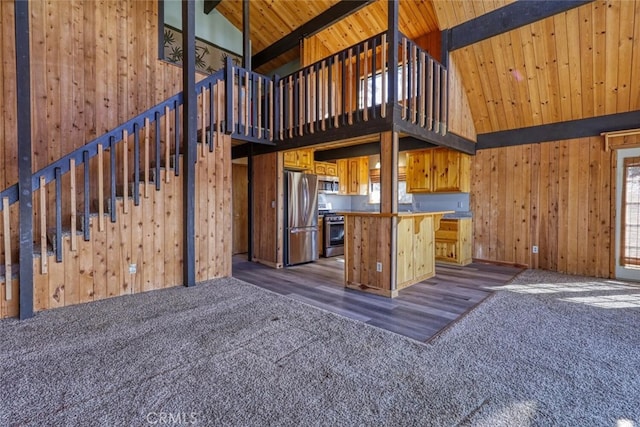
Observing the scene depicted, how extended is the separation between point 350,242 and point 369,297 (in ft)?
2.59

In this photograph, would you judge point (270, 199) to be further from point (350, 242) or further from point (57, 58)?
point (57, 58)

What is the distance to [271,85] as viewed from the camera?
511 cm

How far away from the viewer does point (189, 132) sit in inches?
157

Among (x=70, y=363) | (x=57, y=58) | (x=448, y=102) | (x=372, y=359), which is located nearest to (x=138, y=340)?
(x=70, y=363)

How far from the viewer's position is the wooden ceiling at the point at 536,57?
13.0 feet

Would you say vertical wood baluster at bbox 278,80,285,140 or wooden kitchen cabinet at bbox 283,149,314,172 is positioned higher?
vertical wood baluster at bbox 278,80,285,140

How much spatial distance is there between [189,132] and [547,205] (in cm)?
555

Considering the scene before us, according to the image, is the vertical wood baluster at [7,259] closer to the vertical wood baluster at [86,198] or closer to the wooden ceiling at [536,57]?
the vertical wood baluster at [86,198]

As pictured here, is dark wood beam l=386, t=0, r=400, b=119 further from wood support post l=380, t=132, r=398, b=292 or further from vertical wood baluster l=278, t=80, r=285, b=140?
vertical wood baluster l=278, t=80, r=285, b=140

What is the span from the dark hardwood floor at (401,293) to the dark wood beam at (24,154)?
7.71 ft

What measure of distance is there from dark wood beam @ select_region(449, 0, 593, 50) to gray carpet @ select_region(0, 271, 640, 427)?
3612mm

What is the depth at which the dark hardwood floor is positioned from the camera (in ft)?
9.71

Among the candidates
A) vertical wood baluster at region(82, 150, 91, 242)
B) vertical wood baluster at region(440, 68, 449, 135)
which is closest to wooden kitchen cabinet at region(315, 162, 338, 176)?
vertical wood baluster at region(440, 68, 449, 135)

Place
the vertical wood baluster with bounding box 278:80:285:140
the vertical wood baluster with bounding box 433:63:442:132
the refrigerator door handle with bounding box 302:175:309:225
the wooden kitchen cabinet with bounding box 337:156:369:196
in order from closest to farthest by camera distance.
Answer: the vertical wood baluster with bounding box 433:63:442:132 < the vertical wood baluster with bounding box 278:80:285:140 < the refrigerator door handle with bounding box 302:175:309:225 < the wooden kitchen cabinet with bounding box 337:156:369:196
